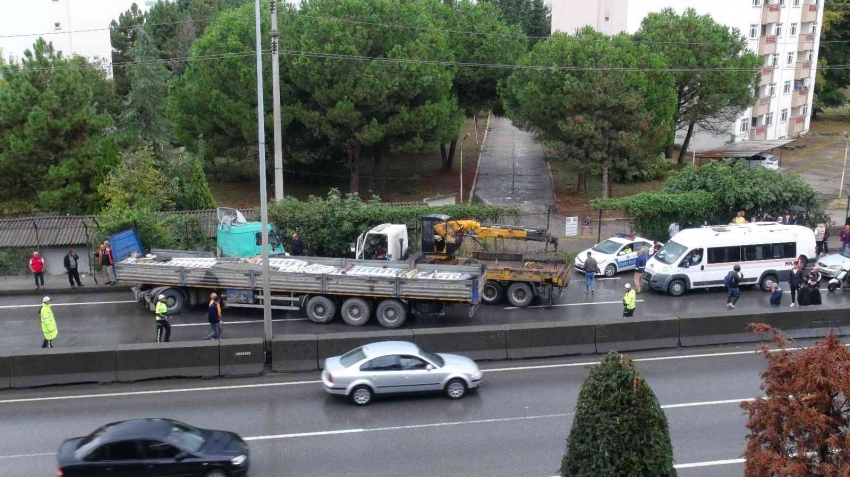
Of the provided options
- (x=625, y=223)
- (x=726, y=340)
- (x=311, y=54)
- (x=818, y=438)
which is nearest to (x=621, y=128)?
(x=625, y=223)

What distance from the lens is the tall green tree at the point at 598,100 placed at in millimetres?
42688

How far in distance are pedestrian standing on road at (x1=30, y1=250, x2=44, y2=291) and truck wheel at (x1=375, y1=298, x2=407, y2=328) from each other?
12.0 metres

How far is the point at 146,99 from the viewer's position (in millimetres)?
39094

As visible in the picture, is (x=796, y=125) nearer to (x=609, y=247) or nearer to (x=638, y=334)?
(x=609, y=247)

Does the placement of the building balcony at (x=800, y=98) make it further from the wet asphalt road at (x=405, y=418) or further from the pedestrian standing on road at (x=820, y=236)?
the wet asphalt road at (x=405, y=418)

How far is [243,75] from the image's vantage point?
135ft

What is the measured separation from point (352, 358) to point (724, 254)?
1497cm

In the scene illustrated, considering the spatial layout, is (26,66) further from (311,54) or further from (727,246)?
(727,246)

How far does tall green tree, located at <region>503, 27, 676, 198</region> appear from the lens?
4269cm

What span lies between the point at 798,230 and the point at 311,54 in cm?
2445

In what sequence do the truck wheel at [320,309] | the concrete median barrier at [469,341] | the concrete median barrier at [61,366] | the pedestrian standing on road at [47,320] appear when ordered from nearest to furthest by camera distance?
the concrete median barrier at [61,366], the pedestrian standing on road at [47,320], the concrete median barrier at [469,341], the truck wheel at [320,309]

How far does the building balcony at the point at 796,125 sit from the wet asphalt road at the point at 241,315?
4710 cm

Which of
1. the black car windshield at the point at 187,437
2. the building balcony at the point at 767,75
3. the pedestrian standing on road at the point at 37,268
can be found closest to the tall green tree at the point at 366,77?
the pedestrian standing on road at the point at 37,268

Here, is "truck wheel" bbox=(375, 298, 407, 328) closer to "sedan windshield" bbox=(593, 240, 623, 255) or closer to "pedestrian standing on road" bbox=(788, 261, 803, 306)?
"sedan windshield" bbox=(593, 240, 623, 255)
